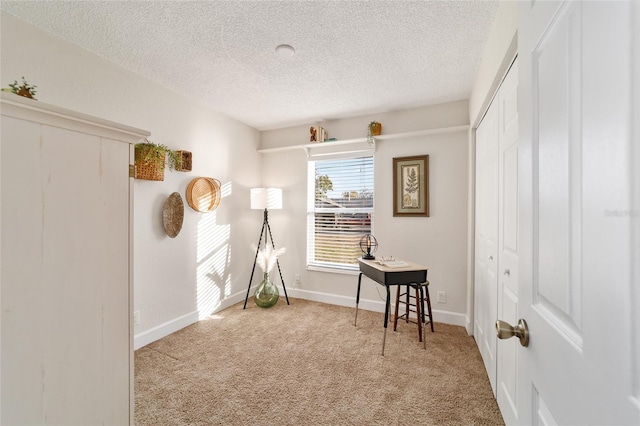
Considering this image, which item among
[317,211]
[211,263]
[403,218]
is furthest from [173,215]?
[403,218]

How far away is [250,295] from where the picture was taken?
3869 millimetres

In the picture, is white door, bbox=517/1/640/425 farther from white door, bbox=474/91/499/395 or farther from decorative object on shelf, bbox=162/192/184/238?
decorative object on shelf, bbox=162/192/184/238

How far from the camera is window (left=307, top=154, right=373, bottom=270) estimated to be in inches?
142

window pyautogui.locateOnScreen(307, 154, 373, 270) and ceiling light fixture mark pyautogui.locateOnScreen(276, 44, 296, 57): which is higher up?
ceiling light fixture mark pyautogui.locateOnScreen(276, 44, 296, 57)

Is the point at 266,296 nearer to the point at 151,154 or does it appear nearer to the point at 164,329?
the point at 164,329

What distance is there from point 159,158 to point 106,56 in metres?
0.87

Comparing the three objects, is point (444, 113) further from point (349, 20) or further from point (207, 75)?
point (207, 75)

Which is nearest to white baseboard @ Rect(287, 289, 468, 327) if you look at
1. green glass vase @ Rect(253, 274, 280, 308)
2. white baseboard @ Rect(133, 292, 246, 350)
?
green glass vase @ Rect(253, 274, 280, 308)

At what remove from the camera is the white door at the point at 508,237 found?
1.47 meters

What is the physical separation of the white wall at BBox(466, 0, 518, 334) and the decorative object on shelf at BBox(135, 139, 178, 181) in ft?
8.88

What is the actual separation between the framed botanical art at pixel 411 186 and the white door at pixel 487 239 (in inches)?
24.6

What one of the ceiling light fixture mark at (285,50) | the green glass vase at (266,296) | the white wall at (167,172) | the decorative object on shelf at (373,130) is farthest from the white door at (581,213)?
the green glass vase at (266,296)

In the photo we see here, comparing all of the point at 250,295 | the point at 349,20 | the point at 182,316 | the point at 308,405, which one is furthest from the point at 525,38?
the point at 250,295

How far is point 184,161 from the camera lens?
2.83 metres
